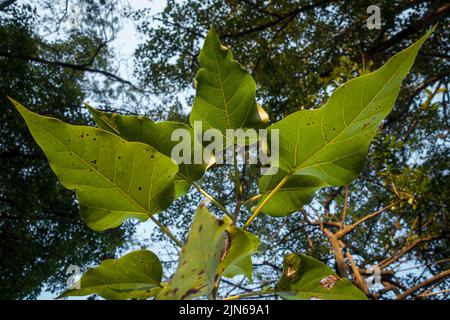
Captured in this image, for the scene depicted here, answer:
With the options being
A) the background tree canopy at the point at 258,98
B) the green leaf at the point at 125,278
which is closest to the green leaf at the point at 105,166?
the green leaf at the point at 125,278

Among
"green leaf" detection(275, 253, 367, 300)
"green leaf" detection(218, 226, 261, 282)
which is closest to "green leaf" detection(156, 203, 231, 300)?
"green leaf" detection(218, 226, 261, 282)

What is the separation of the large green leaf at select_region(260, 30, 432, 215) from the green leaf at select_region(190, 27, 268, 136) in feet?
0.13

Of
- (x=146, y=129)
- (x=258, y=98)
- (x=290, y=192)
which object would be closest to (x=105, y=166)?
(x=146, y=129)

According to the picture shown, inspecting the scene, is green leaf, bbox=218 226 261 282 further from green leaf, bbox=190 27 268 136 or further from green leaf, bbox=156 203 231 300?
green leaf, bbox=190 27 268 136

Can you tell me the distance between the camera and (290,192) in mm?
466

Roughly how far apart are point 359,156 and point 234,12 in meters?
3.54

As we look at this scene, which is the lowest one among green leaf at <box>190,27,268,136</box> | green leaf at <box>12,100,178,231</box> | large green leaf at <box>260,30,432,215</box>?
green leaf at <box>12,100,178,231</box>

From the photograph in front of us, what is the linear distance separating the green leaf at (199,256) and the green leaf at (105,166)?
12 centimetres

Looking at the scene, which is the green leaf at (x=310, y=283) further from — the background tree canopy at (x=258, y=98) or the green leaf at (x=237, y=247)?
the background tree canopy at (x=258, y=98)

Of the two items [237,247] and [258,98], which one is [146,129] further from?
[258,98]

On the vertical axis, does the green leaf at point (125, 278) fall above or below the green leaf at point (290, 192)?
below

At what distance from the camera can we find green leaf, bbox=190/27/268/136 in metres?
0.40

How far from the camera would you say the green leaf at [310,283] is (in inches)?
15.0

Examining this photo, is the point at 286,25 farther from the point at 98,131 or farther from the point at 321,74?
the point at 98,131
